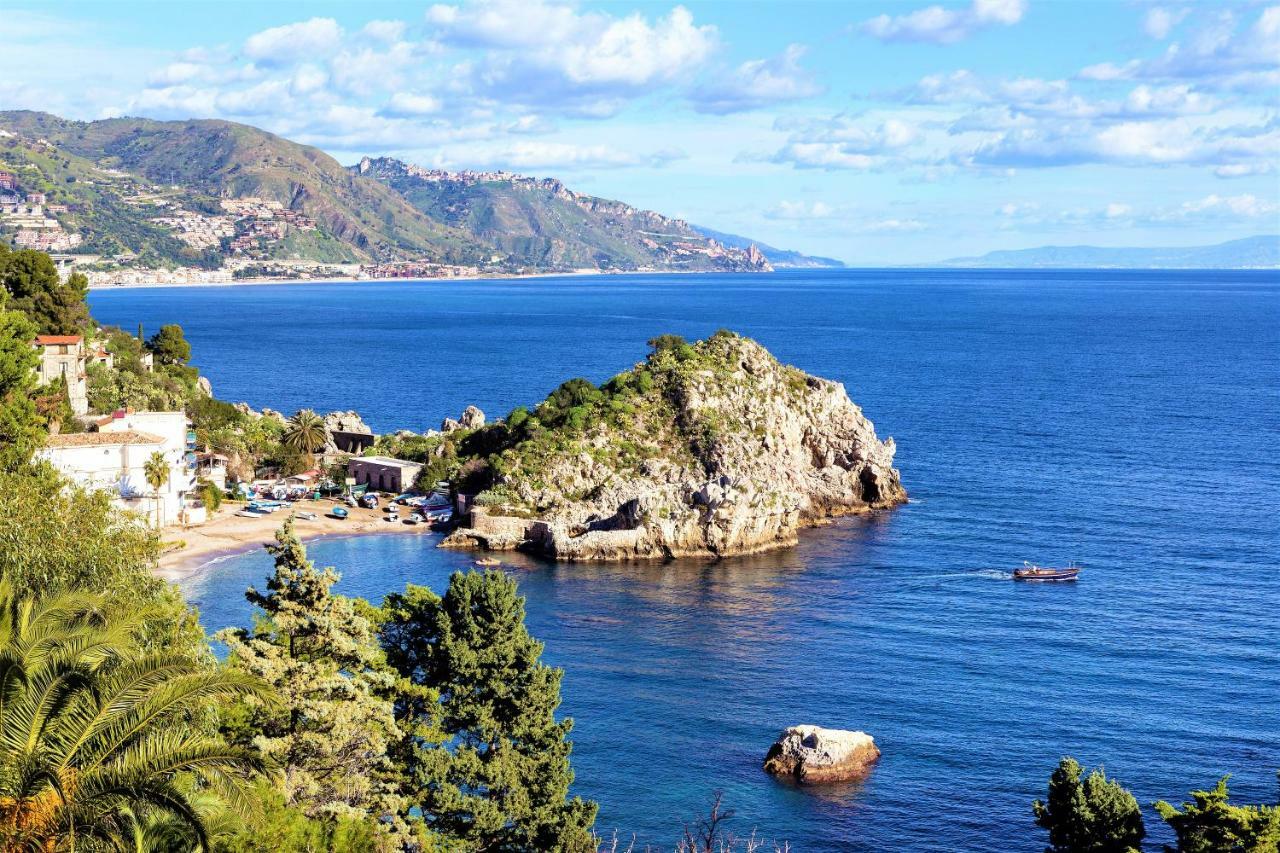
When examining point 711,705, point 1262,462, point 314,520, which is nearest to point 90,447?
point 314,520

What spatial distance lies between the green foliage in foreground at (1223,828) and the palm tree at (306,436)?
69965mm

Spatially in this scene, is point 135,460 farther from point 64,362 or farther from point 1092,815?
point 1092,815

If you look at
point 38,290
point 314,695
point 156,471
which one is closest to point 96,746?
point 314,695

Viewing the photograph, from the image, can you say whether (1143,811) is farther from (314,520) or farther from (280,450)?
(280,450)

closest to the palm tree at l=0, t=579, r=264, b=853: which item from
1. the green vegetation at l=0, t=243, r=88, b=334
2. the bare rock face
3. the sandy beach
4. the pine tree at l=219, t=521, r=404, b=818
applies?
the pine tree at l=219, t=521, r=404, b=818

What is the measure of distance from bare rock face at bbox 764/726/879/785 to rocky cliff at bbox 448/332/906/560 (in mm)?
28062

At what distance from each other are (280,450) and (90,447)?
79.2 feet

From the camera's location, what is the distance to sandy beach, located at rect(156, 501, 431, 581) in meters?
62.2

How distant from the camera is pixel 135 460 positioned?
210 ft

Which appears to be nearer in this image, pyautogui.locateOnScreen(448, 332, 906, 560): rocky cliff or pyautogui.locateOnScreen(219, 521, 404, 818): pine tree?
pyautogui.locateOnScreen(219, 521, 404, 818): pine tree

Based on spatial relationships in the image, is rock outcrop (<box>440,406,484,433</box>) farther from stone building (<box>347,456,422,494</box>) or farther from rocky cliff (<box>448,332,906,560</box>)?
stone building (<box>347,456,422,494</box>)

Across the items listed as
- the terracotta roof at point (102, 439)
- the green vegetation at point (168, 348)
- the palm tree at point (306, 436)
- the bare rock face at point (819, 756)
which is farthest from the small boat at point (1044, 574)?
the green vegetation at point (168, 348)

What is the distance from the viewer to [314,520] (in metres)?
72.6

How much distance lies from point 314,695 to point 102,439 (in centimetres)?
4586
